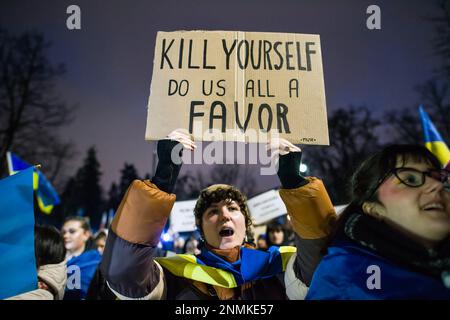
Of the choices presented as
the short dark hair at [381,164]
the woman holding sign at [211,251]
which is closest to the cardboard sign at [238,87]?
the woman holding sign at [211,251]

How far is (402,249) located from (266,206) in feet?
17.7

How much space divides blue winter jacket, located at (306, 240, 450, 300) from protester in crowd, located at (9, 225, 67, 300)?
1816 millimetres

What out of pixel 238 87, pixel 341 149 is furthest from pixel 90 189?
pixel 238 87

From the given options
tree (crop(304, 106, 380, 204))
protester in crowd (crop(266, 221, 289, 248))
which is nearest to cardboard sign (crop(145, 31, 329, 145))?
protester in crowd (crop(266, 221, 289, 248))

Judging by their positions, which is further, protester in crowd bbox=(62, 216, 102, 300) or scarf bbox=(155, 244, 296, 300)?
protester in crowd bbox=(62, 216, 102, 300)

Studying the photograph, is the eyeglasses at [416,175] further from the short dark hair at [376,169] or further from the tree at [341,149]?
the tree at [341,149]

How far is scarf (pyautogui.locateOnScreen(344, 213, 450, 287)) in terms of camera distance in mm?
1646

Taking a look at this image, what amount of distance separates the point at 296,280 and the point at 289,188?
488 millimetres

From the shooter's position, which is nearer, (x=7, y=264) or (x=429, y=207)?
(x=429, y=207)

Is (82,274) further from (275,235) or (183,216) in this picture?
(183,216)

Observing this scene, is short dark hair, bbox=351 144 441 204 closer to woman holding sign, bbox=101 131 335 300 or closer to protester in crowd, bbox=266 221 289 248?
woman holding sign, bbox=101 131 335 300

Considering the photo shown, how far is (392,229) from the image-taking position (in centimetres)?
171

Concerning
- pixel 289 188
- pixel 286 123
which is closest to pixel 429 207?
pixel 289 188
